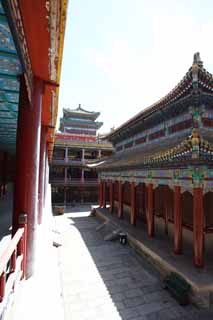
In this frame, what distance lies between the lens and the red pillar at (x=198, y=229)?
279 inches

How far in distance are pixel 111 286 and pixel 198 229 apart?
376 cm

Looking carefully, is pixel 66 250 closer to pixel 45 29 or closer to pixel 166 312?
pixel 166 312

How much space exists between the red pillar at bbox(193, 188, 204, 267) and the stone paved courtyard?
1.62 meters

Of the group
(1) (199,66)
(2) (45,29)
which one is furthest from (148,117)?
(2) (45,29)

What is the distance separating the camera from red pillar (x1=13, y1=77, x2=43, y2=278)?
13.4ft

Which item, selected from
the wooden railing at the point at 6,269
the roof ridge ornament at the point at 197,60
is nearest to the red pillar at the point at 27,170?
the wooden railing at the point at 6,269

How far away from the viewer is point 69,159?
28156 millimetres

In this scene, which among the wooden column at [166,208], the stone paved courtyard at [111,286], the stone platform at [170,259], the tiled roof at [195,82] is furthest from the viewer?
the wooden column at [166,208]

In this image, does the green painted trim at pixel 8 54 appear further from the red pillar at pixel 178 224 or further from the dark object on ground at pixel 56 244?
the dark object on ground at pixel 56 244

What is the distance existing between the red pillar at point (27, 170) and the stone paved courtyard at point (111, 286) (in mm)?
3200

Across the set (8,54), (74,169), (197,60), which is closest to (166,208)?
(197,60)

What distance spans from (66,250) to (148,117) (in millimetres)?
8943

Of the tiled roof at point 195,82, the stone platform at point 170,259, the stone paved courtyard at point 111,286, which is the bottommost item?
the stone paved courtyard at point 111,286

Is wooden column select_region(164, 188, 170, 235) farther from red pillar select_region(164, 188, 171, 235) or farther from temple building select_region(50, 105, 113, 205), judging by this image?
temple building select_region(50, 105, 113, 205)
